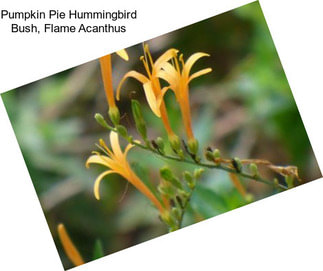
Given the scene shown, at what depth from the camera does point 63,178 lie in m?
2.14

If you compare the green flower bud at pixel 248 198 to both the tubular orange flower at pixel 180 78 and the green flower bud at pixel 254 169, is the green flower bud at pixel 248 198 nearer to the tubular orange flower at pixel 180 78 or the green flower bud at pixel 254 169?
the green flower bud at pixel 254 169

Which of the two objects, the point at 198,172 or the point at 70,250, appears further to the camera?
the point at 70,250

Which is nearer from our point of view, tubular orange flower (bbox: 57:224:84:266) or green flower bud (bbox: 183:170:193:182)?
green flower bud (bbox: 183:170:193:182)

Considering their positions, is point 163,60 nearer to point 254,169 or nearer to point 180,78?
point 180,78

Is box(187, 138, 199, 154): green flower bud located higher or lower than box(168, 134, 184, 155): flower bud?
lower

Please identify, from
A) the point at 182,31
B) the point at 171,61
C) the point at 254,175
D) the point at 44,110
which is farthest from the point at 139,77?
the point at 44,110

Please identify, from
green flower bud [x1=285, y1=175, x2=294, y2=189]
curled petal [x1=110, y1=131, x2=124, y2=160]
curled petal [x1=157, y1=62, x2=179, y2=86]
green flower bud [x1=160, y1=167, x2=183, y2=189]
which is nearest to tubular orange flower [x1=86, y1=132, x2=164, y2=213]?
curled petal [x1=110, y1=131, x2=124, y2=160]

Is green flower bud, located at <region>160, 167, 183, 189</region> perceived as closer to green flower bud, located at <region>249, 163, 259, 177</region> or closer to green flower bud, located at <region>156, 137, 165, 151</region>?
green flower bud, located at <region>156, 137, 165, 151</region>

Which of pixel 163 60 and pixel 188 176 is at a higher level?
pixel 163 60

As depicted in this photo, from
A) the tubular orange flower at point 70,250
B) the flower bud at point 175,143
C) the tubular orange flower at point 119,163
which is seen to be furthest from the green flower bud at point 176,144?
the tubular orange flower at point 70,250

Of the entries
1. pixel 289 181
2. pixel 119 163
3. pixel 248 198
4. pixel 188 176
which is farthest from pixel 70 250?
pixel 289 181

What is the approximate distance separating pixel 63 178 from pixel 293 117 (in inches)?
36.6

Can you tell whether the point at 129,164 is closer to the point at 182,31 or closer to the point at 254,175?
the point at 254,175

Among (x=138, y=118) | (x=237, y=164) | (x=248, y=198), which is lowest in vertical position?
(x=248, y=198)
